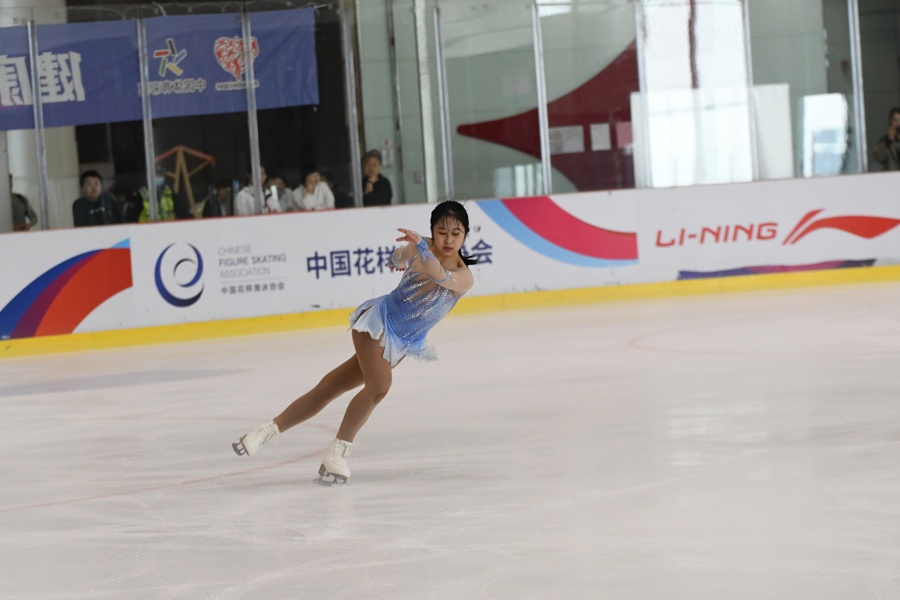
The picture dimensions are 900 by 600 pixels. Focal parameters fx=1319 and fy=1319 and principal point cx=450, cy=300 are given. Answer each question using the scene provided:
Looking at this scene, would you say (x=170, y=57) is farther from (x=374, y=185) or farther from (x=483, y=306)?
(x=483, y=306)

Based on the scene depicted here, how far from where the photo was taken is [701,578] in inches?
124

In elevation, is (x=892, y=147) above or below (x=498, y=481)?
above

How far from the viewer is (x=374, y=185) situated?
1321cm

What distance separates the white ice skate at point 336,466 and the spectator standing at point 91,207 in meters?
8.34

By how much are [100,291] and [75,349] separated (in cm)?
57

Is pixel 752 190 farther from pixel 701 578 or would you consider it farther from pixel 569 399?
pixel 701 578

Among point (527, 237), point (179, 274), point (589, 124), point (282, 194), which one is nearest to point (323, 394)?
point (179, 274)

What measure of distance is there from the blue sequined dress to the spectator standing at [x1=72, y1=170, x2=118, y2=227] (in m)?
8.32

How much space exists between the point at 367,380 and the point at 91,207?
8.49 metres

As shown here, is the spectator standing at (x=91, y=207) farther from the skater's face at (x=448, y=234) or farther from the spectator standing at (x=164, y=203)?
the skater's face at (x=448, y=234)

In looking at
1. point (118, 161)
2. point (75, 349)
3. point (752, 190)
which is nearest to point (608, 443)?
point (75, 349)

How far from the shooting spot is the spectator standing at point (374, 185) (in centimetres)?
1314

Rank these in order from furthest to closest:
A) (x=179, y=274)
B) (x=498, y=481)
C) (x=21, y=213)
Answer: (x=21, y=213), (x=179, y=274), (x=498, y=481)

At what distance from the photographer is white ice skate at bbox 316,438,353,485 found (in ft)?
15.5
